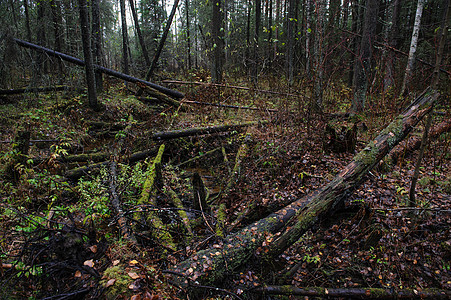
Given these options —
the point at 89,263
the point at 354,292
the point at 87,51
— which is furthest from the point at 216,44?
the point at 354,292

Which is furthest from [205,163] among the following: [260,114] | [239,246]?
[239,246]

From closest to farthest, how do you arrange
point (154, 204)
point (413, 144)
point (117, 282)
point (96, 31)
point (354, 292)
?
point (117, 282) → point (354, 292) → point (154, 204) → point (413, 144) → point (96, 31)

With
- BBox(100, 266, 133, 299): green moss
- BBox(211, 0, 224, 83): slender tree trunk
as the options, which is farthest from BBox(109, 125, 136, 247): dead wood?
BBox(211, 0, 224, 83): slender tree trunk

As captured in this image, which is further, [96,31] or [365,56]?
[96,31]

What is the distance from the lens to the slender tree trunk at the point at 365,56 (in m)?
7.30

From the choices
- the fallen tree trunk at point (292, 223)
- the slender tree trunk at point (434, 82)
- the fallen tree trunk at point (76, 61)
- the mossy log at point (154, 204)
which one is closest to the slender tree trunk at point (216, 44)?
the fallen tree trunk at point (76, 61)

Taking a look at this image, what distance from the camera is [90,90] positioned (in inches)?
322

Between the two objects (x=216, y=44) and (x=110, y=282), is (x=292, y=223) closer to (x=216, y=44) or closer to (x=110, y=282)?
(x=110, y=282)

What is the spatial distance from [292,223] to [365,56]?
23.5ft

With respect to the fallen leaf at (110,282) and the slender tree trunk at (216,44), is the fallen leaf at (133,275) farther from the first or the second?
the slender tree trunk at (216,44)

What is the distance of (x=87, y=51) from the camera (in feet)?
25.2

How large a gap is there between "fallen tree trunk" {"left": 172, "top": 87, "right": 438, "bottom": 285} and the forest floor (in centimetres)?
19

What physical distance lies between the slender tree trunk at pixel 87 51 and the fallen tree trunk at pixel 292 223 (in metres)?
7.85

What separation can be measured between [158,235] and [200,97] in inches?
298
